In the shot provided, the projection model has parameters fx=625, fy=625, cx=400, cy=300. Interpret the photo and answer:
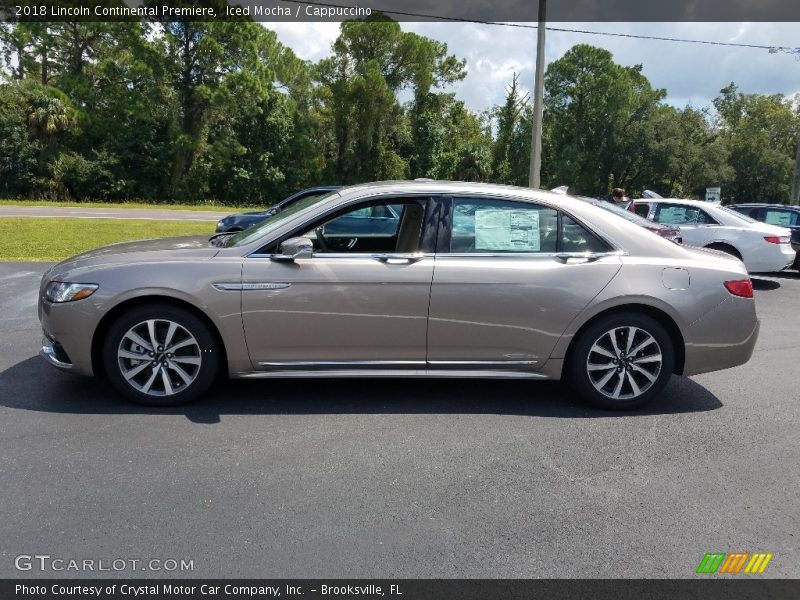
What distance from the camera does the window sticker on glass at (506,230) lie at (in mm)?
4551

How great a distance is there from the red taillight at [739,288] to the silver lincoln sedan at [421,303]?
0.04 ft

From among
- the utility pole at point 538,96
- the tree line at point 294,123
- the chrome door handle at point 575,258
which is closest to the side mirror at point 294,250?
the chrome door handle at point 575,258

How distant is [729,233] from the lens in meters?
10.9

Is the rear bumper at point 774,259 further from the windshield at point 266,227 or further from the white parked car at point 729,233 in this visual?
the windshield at point 266,227

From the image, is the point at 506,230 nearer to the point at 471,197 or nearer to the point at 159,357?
the point at 471,197

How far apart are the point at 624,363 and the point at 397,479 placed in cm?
206

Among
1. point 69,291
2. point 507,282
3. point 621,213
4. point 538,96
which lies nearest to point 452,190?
point 507,282

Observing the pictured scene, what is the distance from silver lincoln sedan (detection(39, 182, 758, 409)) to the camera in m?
4.31

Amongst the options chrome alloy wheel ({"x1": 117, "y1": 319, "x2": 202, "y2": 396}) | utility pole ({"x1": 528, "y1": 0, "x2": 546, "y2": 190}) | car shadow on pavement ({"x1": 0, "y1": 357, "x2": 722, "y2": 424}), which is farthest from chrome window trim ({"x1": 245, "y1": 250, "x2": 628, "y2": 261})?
utility pole ({"x1": 528, "y1": 0, "x2": 546, "y2": 190})

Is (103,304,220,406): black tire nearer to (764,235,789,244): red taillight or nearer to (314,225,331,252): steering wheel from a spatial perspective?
(314,225,331,252): steering wheel

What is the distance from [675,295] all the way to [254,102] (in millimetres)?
42020

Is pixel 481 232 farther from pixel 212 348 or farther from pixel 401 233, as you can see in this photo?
pixel 212 348

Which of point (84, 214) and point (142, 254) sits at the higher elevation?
point (142, 254)
